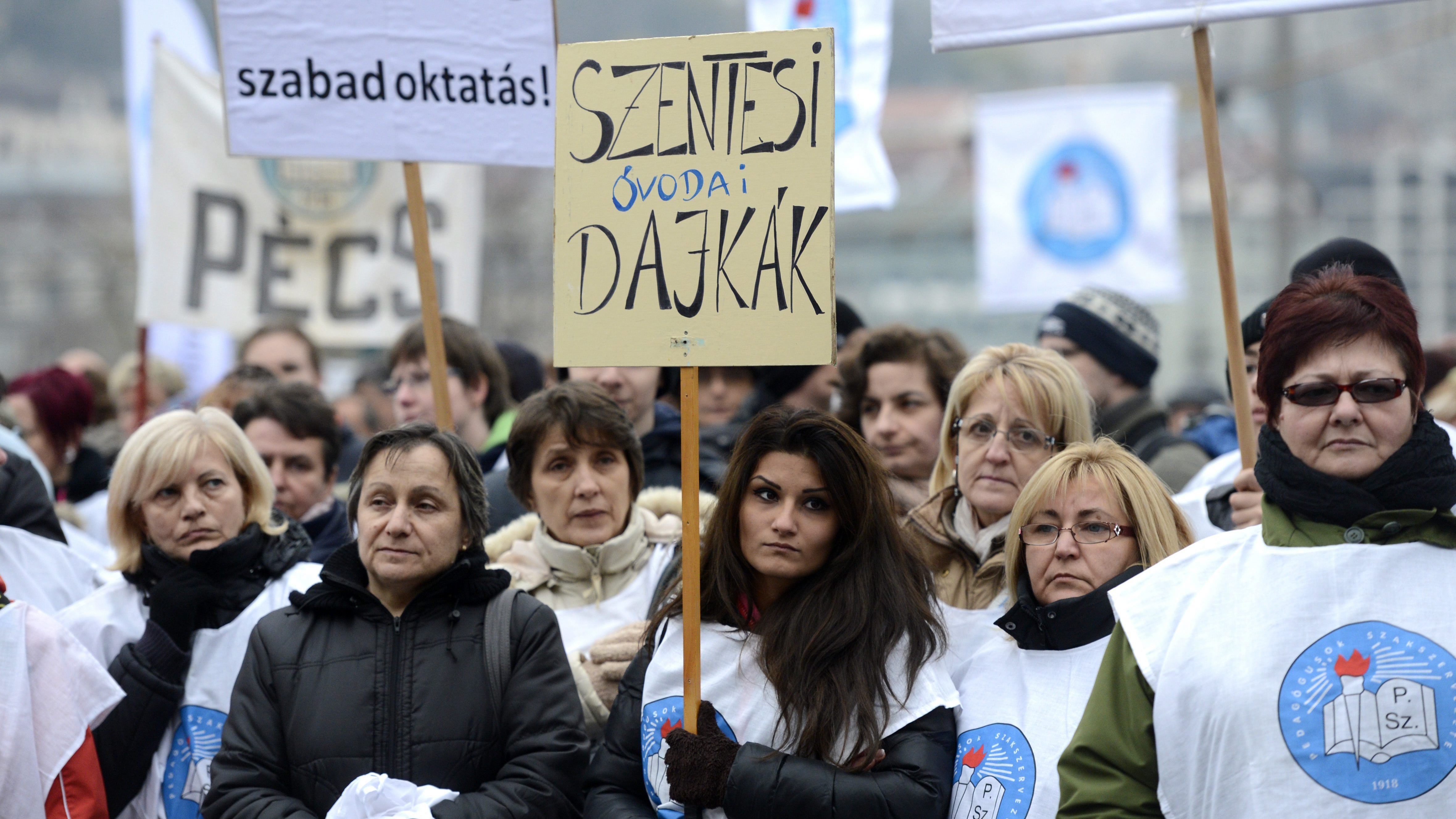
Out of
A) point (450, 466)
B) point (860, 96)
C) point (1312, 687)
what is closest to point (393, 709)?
point (450, 466)

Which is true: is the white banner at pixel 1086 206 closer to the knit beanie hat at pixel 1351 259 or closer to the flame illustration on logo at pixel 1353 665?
the knit beanie hat at pixel 1351 259

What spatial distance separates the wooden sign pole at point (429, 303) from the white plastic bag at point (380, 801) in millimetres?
1381

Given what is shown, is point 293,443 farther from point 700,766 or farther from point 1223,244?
point 1223,244

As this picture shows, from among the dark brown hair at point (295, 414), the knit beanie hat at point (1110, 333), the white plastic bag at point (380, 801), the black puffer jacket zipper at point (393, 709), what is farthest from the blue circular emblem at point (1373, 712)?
the dark brown hair at point (295, 414)

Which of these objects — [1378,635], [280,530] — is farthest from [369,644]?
[1378,635]

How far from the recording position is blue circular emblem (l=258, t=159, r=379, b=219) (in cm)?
829

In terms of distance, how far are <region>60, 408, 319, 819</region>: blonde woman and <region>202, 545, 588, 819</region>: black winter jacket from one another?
0.42m

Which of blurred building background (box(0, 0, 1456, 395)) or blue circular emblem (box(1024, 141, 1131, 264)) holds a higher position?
blurred building background (box(0, 0, 1456, 395))

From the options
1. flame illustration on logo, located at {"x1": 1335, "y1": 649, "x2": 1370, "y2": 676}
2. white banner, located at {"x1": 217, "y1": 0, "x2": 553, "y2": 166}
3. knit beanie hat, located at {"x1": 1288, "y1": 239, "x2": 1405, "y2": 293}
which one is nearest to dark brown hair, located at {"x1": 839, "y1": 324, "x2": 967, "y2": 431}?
knit beanie hat, located at {"x1": 1288, "y1": 239, "x2": 1405, "y2": 293}

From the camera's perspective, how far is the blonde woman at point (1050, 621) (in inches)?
124

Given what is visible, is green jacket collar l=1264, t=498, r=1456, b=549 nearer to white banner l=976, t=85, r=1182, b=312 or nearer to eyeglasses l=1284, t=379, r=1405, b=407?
eyeglasses l=1284, t=379, r=1405, b=407

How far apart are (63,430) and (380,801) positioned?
3.58 m

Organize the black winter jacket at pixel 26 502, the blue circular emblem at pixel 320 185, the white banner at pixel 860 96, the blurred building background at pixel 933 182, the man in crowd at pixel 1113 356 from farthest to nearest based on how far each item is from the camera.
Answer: the blurred building background at pixel 933 182 → the blue circular emblem at pixel 320 185 → the white banner at pixel 860 96 → the man in crowd at pixel 1113 356 → the black winter jacket at pixel 26 502

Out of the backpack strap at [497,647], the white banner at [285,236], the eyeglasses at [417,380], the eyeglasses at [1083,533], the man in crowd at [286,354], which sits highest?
the white banner at [285,236]
